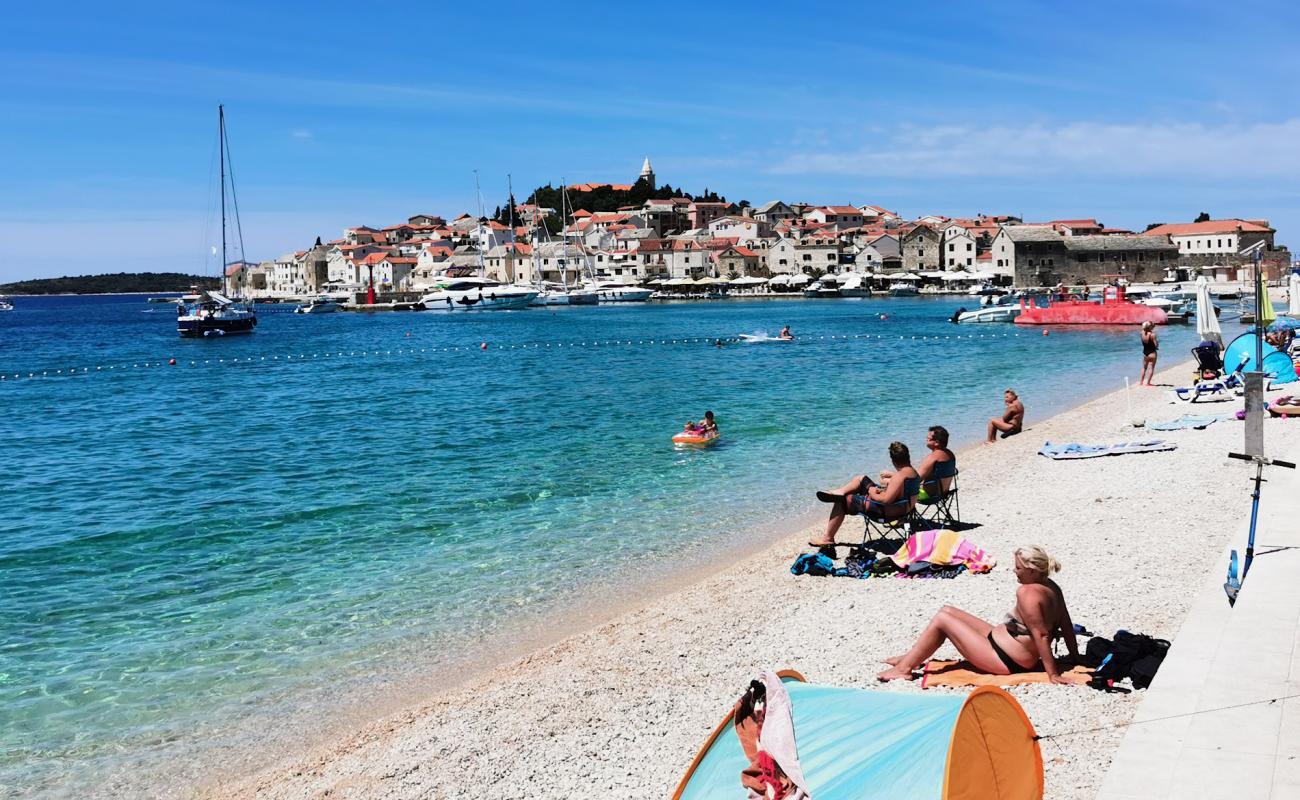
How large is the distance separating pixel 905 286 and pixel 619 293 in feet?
115

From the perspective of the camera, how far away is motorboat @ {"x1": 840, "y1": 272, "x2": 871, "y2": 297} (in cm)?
12341

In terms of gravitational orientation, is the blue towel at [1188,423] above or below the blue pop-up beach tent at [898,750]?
below

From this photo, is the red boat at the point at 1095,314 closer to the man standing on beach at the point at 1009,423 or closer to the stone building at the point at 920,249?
the man standing on beach at the point at 1009,423

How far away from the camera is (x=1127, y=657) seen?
21.8 feet

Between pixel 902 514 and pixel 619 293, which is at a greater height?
pixel 619 293

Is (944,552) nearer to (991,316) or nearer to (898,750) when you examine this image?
(898,750)

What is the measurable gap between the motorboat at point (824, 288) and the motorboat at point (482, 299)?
33912 millimetres

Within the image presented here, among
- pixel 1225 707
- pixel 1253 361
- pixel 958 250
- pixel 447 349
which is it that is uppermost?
pixel 958 250

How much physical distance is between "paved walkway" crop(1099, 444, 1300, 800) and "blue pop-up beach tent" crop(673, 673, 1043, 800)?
0.47 m

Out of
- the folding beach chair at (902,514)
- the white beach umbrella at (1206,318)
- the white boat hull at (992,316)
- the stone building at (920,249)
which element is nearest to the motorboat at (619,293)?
the stone building at (920,249)

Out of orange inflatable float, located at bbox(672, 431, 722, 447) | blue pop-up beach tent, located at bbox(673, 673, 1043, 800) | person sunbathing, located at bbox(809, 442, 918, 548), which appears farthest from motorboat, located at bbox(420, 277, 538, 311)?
blue pop-up beach tent, located at bbox(673, 673, 1043, 800)

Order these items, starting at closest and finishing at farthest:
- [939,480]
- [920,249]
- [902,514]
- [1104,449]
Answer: [902,514], [939,480], [1104,449], [920,249]

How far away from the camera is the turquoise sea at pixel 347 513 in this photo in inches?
352

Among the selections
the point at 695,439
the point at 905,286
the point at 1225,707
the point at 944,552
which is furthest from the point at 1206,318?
the point at 905,286
